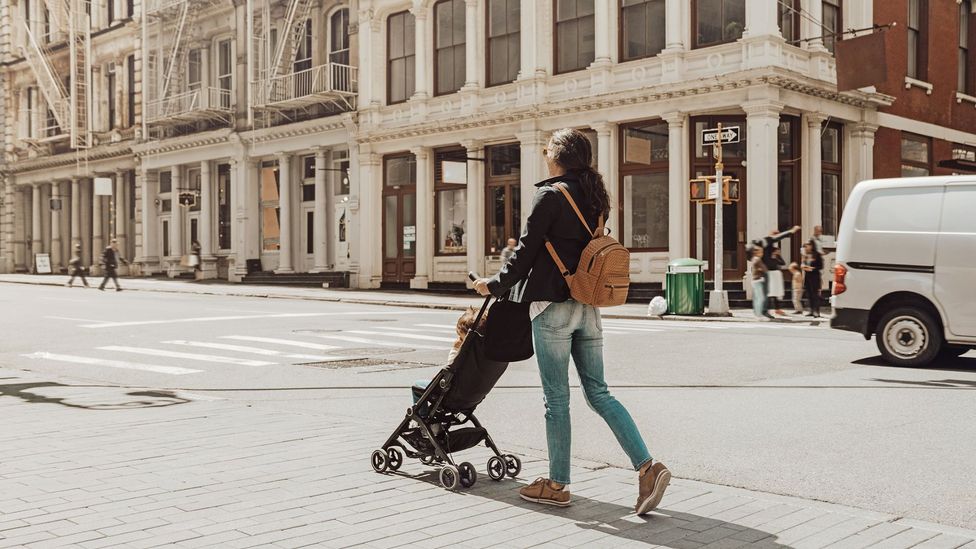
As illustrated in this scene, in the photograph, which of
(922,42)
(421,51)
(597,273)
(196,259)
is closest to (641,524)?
(597,273)

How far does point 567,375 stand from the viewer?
5.31 metres

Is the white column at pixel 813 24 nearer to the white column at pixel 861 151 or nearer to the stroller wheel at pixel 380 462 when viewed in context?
the white column at pixel 861 151

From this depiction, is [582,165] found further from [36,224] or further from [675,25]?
[36,224]

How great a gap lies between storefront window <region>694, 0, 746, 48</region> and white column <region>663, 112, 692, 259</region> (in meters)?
2.15

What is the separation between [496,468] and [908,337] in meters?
8.18

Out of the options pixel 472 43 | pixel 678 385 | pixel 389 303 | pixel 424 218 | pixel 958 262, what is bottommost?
pixel 678 385

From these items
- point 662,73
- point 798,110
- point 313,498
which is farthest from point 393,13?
point 313,498

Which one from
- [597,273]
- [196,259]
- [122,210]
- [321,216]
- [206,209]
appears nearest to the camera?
[597,273]

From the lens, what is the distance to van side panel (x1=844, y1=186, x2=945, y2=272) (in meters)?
12.3

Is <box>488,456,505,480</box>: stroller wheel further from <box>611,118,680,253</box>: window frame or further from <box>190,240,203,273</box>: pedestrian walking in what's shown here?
<box>190,240,203,273</box>: pedestrian walking

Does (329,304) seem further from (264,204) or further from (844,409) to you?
(844,409)

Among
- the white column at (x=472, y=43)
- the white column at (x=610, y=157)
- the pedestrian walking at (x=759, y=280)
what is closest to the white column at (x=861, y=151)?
the white column at (x=610, y=157)

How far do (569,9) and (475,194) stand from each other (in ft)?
20.6

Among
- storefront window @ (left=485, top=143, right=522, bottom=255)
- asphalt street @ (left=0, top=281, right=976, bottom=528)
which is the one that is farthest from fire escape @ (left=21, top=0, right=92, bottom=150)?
asphalt street @ (left=0, top=281, right=976, bottom=528)
